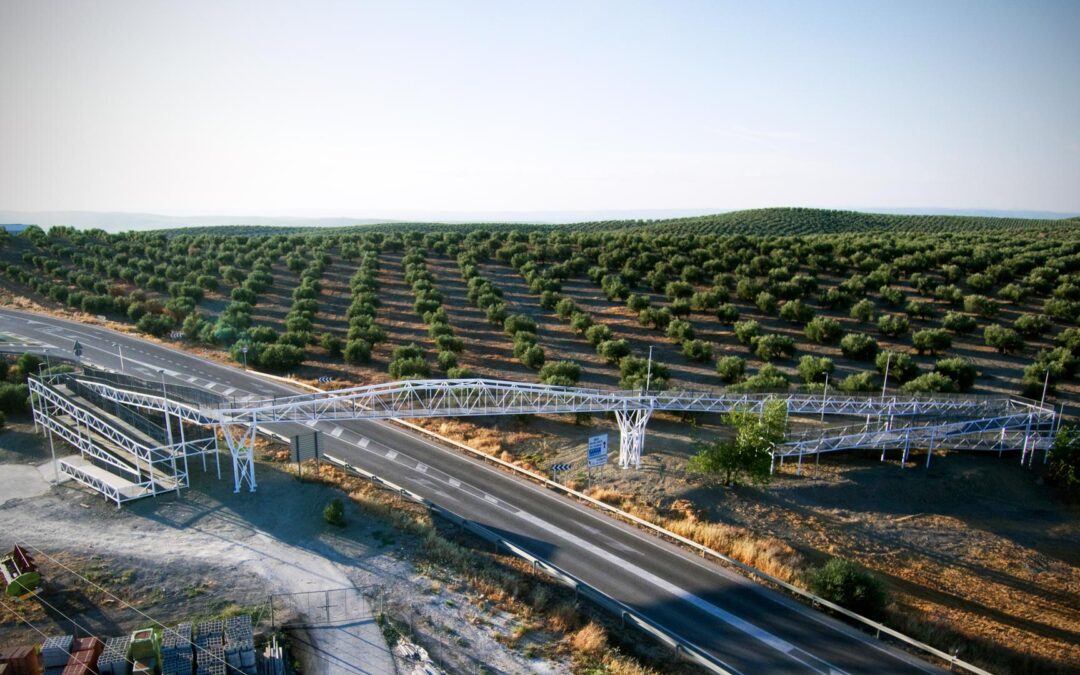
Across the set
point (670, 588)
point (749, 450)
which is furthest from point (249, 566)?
point (749, 450)

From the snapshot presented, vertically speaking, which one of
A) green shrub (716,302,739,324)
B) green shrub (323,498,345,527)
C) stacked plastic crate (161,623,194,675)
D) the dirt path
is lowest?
the dirt path

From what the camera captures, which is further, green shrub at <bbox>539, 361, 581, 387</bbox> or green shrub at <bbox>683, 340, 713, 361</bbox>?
green shrub at <bbox>683, 340, 713, 361</bbox>

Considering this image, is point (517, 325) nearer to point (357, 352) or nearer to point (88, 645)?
point (357, 352)

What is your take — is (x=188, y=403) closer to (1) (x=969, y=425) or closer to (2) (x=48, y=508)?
(2) (x=48, y=508)

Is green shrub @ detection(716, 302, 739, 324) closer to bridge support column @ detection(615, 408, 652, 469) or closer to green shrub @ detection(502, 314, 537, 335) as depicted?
green shrub @ detection(502, 314, 537, 335)

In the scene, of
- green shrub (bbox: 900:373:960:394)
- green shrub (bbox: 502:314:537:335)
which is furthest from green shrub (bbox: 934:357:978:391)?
green shrub (bbox: 502:314:537:335)

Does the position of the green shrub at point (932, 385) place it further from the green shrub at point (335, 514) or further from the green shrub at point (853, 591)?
the green shrub at point (335, 514)

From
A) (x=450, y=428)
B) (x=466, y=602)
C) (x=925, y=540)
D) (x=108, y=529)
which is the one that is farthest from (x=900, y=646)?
(x=108, y=529)
